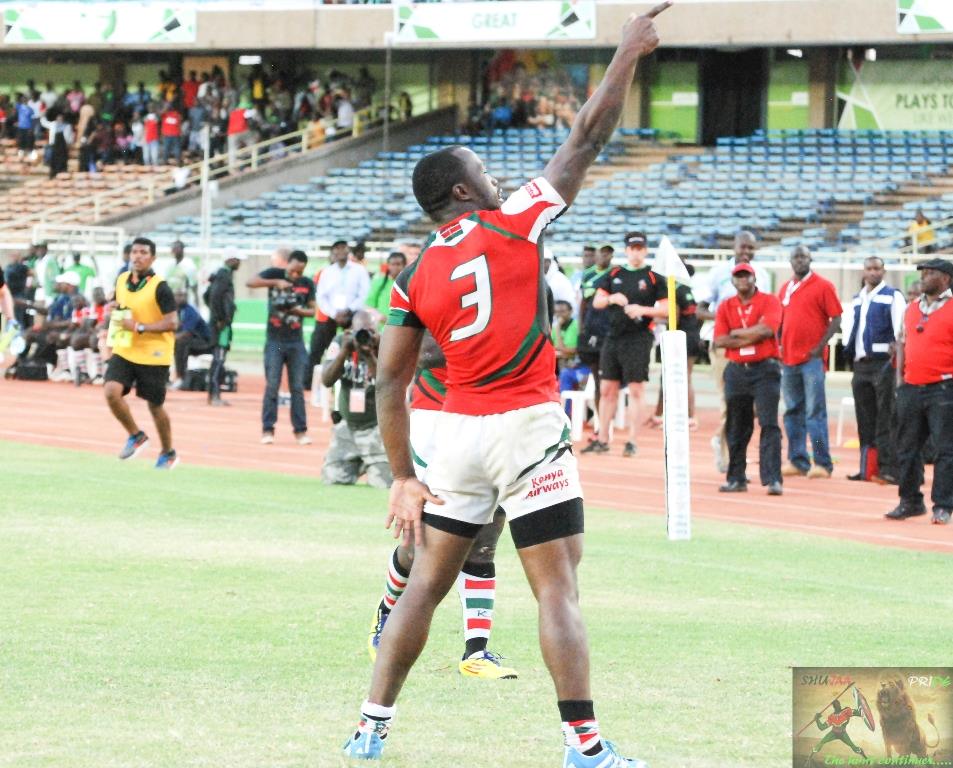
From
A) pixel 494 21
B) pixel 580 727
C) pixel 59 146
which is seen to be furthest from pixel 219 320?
pixel 59 146

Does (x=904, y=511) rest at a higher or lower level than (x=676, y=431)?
lower

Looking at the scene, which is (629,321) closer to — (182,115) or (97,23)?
(97,23)

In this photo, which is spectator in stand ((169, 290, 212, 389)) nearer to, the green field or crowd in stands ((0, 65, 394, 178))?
the green field

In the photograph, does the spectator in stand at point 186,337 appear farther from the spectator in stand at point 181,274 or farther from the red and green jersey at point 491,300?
the red and green jersey at point 491,300

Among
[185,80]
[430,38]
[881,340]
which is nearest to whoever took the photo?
[881,340]

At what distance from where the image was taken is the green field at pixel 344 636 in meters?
6.44

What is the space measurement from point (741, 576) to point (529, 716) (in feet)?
14.3

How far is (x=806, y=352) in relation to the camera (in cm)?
1762

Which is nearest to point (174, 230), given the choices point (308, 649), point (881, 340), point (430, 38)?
point (430, 38)

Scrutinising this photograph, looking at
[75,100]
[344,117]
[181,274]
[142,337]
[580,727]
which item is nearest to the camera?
[580,727]

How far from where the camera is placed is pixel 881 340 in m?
17.4

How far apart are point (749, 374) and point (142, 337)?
5275 millimetres

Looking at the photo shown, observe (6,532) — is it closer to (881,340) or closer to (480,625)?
(480,625)

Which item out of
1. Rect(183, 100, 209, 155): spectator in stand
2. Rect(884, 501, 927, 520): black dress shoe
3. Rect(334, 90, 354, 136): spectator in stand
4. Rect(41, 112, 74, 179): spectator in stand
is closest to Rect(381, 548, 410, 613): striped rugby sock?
Rect(884, 501, 927, 520): black dress shoe
